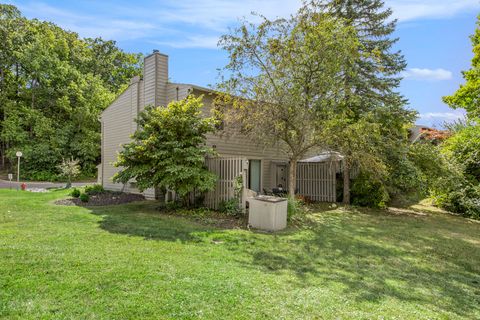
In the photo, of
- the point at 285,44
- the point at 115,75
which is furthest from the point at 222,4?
the point at 115,75

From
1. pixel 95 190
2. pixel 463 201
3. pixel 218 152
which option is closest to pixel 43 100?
pixel 95 190

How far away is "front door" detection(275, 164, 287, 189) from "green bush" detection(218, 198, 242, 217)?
20.7ft

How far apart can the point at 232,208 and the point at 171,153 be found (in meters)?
2.54

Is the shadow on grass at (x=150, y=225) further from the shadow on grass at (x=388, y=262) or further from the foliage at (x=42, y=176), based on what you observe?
the foliage at (x=42, y=176)

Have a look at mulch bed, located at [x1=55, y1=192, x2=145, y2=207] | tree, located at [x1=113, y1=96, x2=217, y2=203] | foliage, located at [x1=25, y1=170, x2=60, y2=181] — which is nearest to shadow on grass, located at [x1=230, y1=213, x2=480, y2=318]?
tree, located at [x1=113, y1=96, x2=217, y2=203]

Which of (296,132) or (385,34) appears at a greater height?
(385,34)

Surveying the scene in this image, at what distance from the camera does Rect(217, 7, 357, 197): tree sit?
9375 millimetres

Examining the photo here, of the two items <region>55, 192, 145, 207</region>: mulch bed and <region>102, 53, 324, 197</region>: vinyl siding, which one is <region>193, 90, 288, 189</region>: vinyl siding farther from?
<region>55, 192, 145, 207</region>: mulch bed

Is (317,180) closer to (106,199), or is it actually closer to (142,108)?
(142,108)

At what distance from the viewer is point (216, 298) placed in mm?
3357

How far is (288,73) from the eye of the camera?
32.4ft

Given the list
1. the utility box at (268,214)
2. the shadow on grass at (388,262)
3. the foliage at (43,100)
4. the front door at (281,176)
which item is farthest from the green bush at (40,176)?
the shadow on grass at (388,262)

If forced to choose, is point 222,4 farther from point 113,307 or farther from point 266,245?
point 113,307

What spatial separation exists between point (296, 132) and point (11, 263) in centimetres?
839
